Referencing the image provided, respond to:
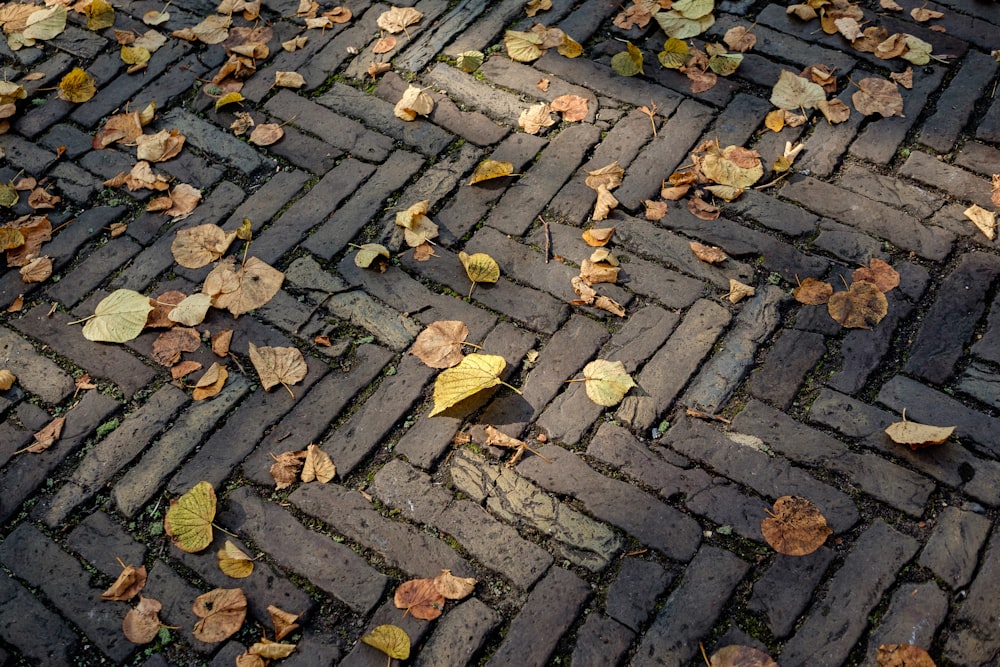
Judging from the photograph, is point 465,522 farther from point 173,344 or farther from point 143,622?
point 173,344

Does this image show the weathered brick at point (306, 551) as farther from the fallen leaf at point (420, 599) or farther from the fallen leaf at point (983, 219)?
the fallen leaf at point (983, 219)

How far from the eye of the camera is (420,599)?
81.7 inches

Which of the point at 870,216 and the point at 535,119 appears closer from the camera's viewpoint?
the point at 870,216

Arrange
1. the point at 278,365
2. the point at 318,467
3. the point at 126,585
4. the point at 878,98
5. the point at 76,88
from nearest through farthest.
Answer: the point at 126,585
the point at 318,467
the point at 278,365
the point at 878,98
the point at 76,88

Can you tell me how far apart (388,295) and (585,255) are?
0.62 m

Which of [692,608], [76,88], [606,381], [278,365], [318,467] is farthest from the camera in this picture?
[76,88]

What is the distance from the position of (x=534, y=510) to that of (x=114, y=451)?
3.83ft

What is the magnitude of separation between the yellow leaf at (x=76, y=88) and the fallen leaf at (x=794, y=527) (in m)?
A: 2.88

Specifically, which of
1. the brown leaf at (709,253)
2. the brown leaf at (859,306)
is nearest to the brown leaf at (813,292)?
the brown leaf at (859,306)

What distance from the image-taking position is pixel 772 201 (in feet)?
9.17

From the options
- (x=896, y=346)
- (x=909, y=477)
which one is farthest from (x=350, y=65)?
(x=909, y=477)

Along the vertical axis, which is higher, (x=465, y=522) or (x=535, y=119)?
(x=535, y=119)

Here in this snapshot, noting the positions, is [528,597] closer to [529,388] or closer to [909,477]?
[529,388]

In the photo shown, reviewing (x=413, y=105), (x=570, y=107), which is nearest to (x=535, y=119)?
(x=570, y=107)
